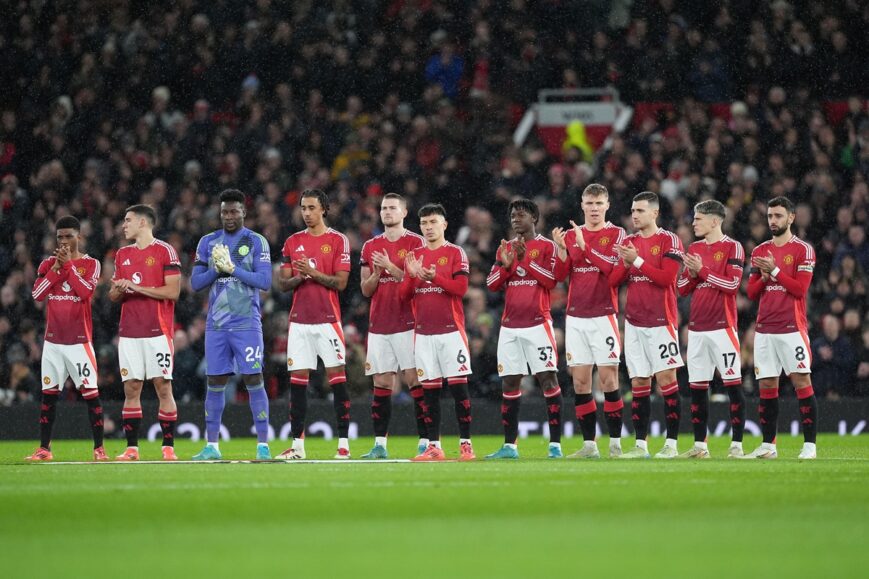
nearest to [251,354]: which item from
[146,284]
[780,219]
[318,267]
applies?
[318,267]

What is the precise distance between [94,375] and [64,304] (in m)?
0.79

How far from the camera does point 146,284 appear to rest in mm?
14133

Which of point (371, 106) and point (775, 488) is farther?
point (371, 106)

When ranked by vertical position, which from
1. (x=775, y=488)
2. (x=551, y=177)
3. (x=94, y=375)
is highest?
(x=551, y=177)

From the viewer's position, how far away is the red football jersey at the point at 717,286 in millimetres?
14039

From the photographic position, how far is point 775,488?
957cm

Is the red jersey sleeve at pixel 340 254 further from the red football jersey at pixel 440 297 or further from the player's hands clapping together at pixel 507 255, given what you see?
the player's hands clapping together at pixel 507 255

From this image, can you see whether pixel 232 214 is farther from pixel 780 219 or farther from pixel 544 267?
pixel 780 219

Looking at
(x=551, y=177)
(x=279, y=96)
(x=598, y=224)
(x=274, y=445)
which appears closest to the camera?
(x=598, y=224)

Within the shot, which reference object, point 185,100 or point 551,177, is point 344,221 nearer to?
point 551,177

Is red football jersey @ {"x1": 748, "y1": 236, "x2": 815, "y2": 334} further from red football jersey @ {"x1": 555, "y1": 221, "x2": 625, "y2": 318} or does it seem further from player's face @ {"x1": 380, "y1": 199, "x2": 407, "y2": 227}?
player's face @ {"x1": 380, "y1": 199, "x2": 407, "y2": 227}

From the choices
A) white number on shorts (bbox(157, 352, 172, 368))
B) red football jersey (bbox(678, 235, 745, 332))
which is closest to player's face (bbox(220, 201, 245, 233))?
white number on shorts (bbox(157, 352, 172, 368))

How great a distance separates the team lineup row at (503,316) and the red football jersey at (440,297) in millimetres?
16

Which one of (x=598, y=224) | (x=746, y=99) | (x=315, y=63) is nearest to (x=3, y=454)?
(x=598, y=224)
